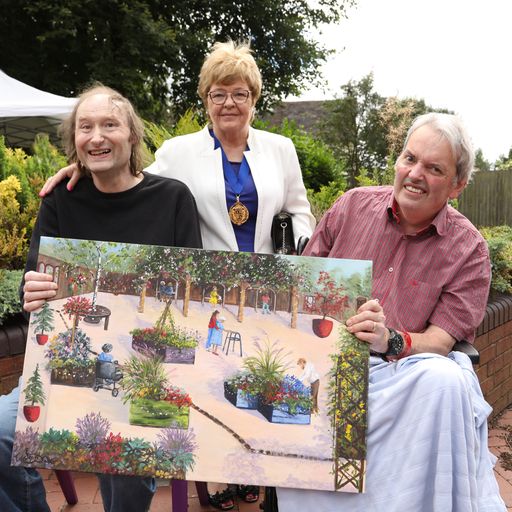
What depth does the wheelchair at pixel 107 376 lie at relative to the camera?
1.75 m

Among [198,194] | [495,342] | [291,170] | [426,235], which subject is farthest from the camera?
[495,342]

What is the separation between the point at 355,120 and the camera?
26.1 m

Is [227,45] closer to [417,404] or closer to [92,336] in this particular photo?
[92,336]

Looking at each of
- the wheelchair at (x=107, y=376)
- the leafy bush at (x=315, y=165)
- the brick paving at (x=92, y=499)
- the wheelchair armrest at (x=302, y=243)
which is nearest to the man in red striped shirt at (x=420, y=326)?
the wheelchair armrest at (x=302, y=243)

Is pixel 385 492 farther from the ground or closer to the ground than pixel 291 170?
closer to the ground

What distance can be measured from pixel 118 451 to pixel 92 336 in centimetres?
34

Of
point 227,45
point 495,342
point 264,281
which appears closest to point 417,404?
point 264,281

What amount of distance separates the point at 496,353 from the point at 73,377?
356 centimetres

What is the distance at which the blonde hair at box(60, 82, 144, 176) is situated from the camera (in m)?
2.17

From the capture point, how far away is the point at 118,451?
1.73 meters

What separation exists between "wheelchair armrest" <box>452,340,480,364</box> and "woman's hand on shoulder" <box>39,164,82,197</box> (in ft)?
4.94

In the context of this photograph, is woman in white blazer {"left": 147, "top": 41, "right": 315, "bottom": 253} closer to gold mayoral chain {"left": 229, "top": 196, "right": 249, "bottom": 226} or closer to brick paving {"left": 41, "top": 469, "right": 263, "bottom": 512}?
gold mayoral chain {"left": 229, "top": 196, "right": 249, "bottom": 226}

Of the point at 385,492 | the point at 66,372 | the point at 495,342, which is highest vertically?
the point at 66,372

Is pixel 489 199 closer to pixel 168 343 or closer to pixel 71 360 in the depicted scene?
pixel 168 343
